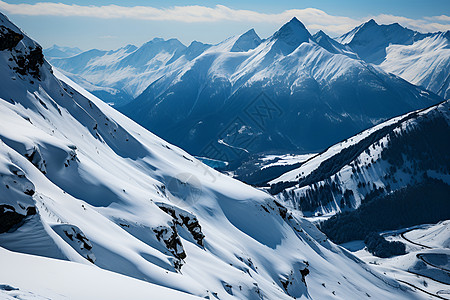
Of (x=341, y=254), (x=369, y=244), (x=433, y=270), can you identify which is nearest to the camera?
(x=341, y=254)

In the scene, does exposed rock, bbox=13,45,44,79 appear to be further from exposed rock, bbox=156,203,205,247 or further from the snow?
the snow

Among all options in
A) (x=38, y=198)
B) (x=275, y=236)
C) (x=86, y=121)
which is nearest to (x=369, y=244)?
(x=275, y=236)

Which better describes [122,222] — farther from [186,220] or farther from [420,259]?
[420,259]

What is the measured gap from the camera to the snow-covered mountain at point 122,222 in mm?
25375

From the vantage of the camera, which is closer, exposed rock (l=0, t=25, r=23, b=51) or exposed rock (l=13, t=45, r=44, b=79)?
exposed rock (l=0, t=25, r=23, b=51)

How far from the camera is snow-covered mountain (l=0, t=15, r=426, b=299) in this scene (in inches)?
999

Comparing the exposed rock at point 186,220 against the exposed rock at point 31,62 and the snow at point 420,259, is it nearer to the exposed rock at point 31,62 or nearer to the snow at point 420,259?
the exposed rock at point 31,62

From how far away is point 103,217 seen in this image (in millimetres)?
41438

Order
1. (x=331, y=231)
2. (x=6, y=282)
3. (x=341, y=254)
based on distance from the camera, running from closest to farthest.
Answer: (x=6, y=282) < (x=341, y=254) < (x=331, y=231)

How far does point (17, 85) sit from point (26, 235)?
42.3 metres

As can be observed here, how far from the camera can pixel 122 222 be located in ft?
146

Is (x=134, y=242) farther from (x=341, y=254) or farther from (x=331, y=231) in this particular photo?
(x=331, y=231)

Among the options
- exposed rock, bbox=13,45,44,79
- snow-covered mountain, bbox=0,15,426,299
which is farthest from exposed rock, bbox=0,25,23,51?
exposed rock, bbox=13,45,44,79

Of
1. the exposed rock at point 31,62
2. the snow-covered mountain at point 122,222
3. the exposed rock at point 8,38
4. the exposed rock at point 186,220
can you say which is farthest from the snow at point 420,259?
the exposed rock at point 8,38
